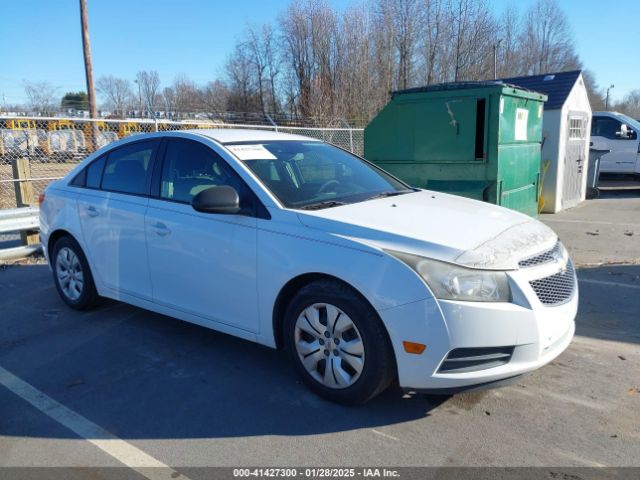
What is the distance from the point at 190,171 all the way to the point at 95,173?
4.38 feet

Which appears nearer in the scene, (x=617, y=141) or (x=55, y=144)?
(x=617, y=141)

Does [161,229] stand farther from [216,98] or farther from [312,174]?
[216,98]

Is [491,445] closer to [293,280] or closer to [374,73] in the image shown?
[293,280]

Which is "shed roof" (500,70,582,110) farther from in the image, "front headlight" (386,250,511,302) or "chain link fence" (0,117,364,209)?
"front headlight" (386,250,511,302)

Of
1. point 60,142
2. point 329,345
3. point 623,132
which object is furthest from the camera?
point 60,142

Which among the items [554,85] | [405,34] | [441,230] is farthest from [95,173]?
[405,34]

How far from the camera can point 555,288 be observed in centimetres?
326

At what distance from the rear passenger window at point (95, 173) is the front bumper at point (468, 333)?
3.24 m

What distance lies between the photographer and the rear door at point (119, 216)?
14.6 ft

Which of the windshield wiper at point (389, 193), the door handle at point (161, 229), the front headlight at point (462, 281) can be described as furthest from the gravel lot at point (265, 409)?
the windshield wiper at point (389, 193)

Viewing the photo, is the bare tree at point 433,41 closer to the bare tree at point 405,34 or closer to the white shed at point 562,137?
the bare tree at point 405,34

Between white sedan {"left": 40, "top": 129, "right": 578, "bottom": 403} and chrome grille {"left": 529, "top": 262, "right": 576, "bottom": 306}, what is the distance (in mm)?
14

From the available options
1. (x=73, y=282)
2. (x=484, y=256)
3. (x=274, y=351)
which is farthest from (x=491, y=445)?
(x=73, y=282)

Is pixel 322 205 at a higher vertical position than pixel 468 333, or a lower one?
higher
